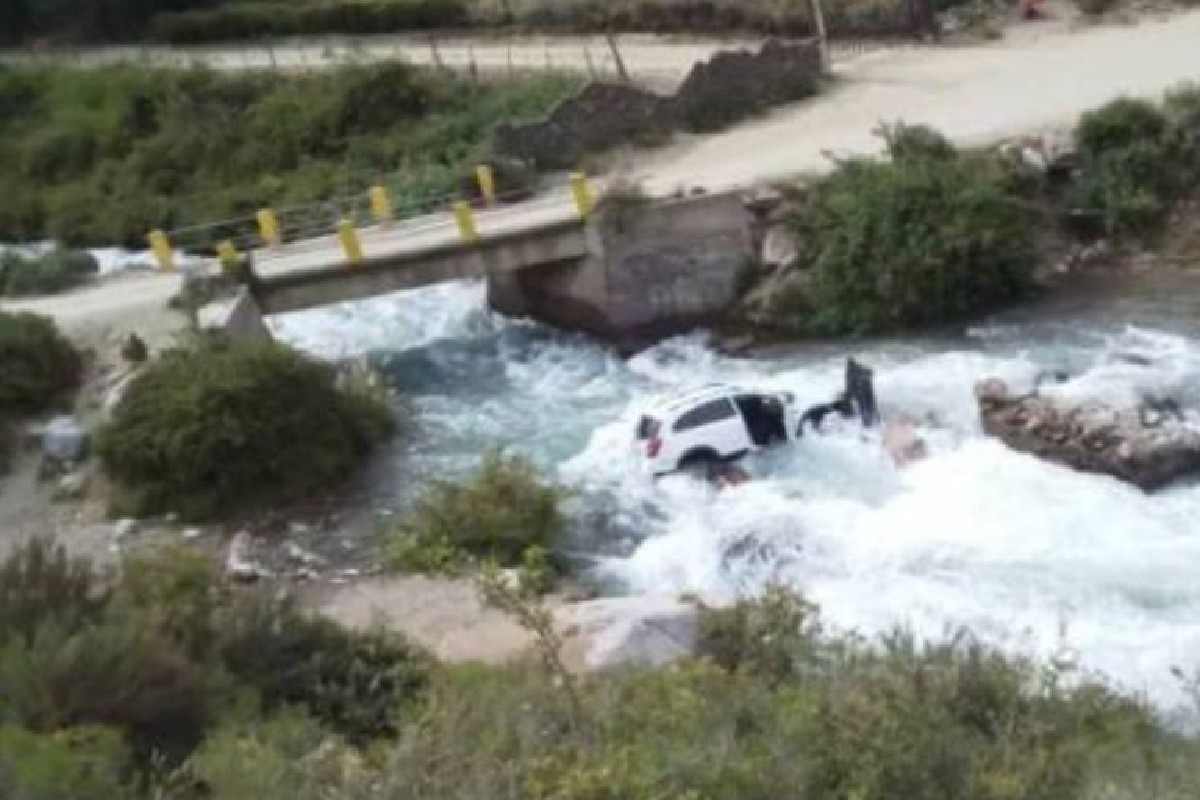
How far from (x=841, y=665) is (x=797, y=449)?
12.7 meters

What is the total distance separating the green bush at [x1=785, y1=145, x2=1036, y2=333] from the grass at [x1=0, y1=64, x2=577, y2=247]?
8707 mm

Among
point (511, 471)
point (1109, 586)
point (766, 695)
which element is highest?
point (766, 695)

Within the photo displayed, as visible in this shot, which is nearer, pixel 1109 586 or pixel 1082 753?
pixel 1082 753

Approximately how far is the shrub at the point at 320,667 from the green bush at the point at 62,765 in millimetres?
3639

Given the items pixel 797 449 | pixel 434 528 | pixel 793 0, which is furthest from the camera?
pixel 793 0

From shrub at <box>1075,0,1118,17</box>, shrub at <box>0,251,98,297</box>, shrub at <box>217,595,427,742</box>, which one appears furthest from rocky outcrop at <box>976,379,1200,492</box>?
shrub at <box>0,251,98,297</box>

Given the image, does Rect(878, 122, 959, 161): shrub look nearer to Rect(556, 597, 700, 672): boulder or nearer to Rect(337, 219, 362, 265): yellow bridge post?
Rect(337, 219, 362, 265): yellow bridge post

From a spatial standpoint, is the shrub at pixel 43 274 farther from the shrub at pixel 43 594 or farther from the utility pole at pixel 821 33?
the shrub at pixel 43 594

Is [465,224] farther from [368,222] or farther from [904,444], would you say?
[904,444]

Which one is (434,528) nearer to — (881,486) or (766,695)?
(881,486)

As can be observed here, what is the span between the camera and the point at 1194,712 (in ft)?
66.2

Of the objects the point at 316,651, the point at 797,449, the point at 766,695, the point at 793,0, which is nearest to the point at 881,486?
the point at 797,449

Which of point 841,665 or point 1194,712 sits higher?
point 841,665

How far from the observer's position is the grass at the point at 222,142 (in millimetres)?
45250
